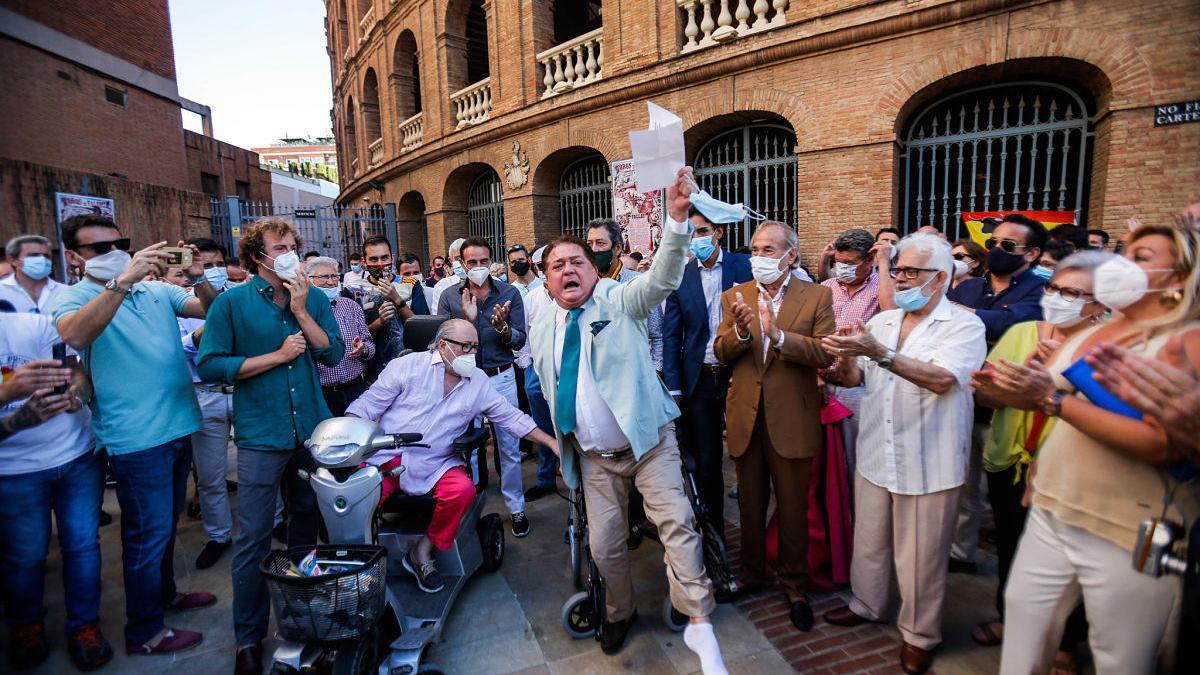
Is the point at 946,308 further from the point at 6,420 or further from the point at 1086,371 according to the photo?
the point at 6,420

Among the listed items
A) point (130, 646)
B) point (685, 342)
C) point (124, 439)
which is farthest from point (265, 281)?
point (685, 342)

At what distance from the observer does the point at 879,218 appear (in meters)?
8.29

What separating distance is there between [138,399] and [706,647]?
10.6ft

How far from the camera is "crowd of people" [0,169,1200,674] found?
100 inches

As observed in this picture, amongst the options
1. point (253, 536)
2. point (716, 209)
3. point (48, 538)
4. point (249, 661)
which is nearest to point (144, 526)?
point (48, 538)

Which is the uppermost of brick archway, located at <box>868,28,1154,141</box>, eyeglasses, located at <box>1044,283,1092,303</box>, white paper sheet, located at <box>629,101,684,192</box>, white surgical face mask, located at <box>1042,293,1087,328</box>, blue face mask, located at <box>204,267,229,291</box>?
brick archway, located at <box>868,28,1154,141</box>

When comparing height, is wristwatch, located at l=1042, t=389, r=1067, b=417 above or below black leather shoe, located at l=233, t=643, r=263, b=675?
above

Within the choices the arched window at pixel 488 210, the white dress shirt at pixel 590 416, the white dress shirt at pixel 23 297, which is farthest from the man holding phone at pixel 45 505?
the arched window at pixel 488 210

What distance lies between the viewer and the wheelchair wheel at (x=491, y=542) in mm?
3889

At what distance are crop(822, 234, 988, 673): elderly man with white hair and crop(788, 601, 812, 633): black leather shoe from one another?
18.7 inches

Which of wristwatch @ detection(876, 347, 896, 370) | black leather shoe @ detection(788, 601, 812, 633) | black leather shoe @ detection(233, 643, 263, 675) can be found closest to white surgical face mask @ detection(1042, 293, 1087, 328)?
wristwatch @ detection(876, 347, 896, 370)

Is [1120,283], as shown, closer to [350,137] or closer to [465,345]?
[465,345]

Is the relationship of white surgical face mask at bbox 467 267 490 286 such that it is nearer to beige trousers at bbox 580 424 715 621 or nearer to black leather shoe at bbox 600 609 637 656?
beige trousers at bbox 580 424 715 621

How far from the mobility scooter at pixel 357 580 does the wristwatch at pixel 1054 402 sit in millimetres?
2654
